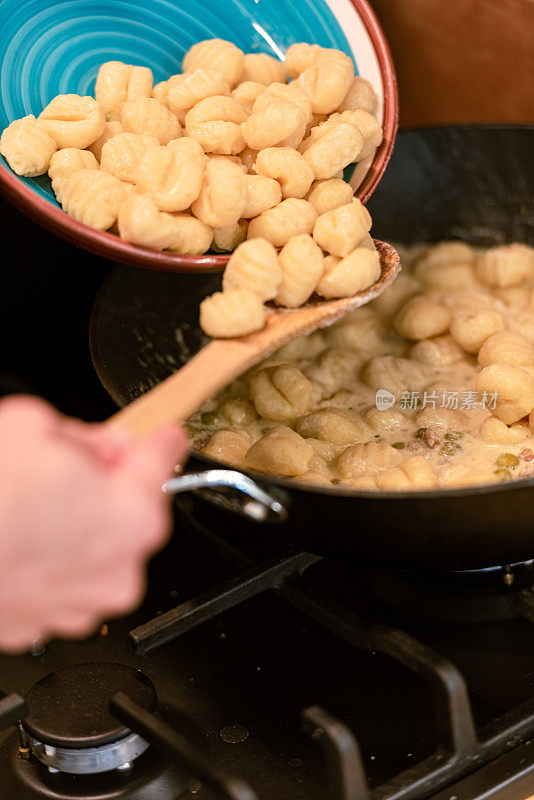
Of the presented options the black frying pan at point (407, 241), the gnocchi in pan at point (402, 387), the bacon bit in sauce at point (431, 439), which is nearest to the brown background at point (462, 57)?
the black frying pan at point (407, 241)

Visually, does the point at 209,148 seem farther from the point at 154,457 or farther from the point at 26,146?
the point at 154,457

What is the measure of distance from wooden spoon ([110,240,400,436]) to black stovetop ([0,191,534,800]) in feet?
0.80

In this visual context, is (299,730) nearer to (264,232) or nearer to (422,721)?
(422,721)

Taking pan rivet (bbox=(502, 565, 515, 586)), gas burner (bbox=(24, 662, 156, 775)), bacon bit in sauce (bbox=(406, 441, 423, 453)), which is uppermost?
gas burner (bbox=(24, 662, 156, 775))

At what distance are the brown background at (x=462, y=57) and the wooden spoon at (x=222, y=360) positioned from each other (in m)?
→ 0.57

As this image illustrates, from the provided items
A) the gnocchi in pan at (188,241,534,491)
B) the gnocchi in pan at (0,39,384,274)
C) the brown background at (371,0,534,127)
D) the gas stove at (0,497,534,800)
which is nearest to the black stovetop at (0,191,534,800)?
the gas stove at (0,497,534,800)

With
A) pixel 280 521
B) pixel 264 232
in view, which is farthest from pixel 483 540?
pixel 264 232

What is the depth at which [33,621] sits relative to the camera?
0.63 metres

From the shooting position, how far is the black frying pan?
2.76 ft

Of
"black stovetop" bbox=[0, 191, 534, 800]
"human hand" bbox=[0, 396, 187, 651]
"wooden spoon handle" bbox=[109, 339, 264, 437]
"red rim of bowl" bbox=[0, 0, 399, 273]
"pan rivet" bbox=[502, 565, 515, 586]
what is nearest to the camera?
"human hand" bbox=[0, 396, 187, 651]

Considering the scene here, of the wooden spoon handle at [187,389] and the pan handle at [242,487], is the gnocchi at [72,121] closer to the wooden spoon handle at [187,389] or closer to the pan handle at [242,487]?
the wooden spoon handle at [187,389]

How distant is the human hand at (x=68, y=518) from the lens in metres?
0.59

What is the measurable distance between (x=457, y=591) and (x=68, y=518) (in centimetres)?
63

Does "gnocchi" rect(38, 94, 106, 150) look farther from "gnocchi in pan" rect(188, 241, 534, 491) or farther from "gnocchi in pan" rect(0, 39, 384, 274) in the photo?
"gnocchi in pan" rect(188, 241, 534, 491)
